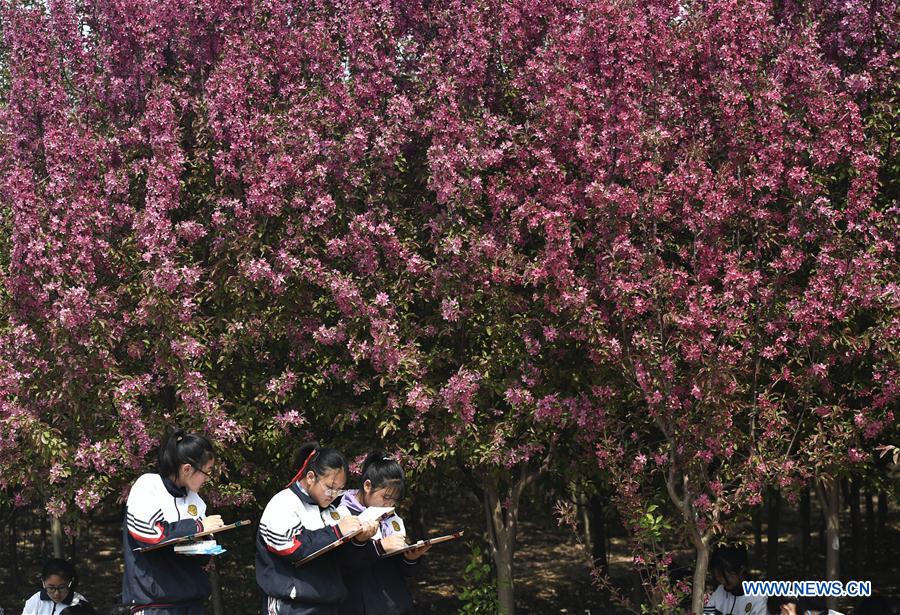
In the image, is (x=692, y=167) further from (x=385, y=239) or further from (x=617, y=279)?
(x=385, y=239)

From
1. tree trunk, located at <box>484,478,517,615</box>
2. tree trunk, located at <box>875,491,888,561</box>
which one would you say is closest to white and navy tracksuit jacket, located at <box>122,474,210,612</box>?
tree trunk, located at <box>484,478,517,615</box>

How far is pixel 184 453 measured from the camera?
5430 millimetres

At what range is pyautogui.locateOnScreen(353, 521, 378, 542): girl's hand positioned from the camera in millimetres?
5367

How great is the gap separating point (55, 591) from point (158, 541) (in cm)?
260

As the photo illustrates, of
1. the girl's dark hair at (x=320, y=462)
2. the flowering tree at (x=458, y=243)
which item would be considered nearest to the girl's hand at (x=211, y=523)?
the girl's dark hair at (x=320, y=462)

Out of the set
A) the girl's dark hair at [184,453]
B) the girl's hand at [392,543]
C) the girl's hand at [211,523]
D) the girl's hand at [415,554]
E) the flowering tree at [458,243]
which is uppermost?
the flowering tree at [458,243]

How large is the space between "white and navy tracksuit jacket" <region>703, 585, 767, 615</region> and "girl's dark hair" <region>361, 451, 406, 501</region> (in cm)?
307

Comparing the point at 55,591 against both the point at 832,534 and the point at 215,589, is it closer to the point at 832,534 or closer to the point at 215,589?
the point at 215,589

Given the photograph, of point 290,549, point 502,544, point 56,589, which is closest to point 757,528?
point 502,544

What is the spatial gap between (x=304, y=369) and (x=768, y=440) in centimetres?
371

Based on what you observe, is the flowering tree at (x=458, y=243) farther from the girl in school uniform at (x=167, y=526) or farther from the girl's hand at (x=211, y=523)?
the girl's hand at (x=211, y=523)

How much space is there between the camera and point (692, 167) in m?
8.06

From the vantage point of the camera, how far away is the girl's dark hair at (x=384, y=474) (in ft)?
18.6

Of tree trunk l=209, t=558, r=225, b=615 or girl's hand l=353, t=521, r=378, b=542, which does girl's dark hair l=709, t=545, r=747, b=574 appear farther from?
tree trunk l=209, t=558, r=225, b=615
